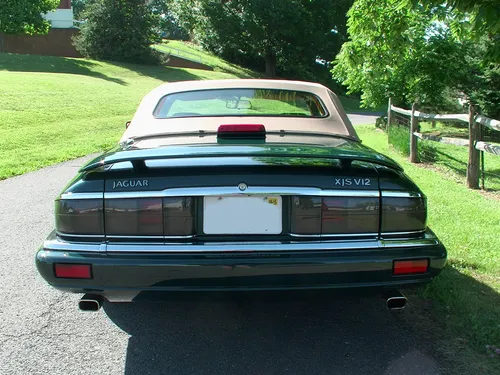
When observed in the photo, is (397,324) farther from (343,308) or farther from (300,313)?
(300,313)

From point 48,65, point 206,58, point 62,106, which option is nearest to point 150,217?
point 62,106

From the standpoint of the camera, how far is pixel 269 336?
3.26 meters

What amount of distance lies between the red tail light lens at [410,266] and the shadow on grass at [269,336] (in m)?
0.31

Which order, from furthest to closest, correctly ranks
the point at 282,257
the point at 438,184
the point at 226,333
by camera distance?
1. the point at 438,184
2. the point at 226,333
3. the point at 282,257

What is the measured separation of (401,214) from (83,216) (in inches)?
68.2

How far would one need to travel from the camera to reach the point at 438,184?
7.85 metres

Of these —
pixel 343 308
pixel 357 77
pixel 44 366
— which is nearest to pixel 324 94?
pixel 343 308

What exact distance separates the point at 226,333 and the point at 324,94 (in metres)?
2.34

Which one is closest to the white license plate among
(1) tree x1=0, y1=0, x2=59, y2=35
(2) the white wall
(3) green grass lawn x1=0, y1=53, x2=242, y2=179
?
(3) green grass lawn x1=0, y1=53, x2=242, y2=179

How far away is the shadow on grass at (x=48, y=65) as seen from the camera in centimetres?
3222

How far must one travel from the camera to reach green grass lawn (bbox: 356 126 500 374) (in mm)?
3029

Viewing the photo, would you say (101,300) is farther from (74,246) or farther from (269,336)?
(269,336)

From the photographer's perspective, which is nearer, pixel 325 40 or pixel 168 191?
pixel 168 191

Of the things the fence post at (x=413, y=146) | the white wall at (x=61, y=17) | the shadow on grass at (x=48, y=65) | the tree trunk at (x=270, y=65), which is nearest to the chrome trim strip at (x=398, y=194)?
the fence post at (x=413, y=146)
